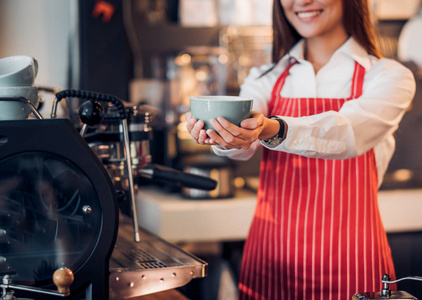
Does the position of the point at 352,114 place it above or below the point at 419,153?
above

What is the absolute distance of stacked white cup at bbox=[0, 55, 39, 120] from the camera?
3.03ft

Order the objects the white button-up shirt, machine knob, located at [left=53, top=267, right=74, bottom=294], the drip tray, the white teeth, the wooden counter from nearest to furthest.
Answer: machine knob, located at [left=53, top=267, right=74, bottom=294] → the drip tray → the white button-up shirt → the white teeth → the wooden counter

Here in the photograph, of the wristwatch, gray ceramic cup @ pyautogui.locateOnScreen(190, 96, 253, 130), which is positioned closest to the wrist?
the wristwatch

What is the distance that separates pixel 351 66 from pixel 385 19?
201 centimetres

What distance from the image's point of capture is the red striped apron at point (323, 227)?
1416 millimetres

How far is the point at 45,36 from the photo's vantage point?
9.00ft

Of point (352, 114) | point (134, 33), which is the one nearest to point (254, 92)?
point (352, 114)

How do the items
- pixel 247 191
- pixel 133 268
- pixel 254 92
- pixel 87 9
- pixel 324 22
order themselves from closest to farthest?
pixel 133 268 < pixel 324 22 < pixel 254 92 < pixel 87 9 < pixel 247 191

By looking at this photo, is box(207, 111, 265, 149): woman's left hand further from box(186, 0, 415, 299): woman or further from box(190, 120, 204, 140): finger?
box(186, 0, 415, 299): woman

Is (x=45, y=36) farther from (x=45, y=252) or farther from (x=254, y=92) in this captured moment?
(x=45, y=252)

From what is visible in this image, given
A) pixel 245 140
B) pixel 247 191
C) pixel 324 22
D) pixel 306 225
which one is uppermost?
pixel 324 22

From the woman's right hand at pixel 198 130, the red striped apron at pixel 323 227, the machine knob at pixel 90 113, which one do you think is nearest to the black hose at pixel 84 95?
the machine knob at pixel 90 113

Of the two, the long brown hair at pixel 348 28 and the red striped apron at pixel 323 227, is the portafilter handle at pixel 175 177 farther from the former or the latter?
the long brown hair at pixel 348 28

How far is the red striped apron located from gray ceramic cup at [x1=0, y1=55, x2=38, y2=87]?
0.71 meters
